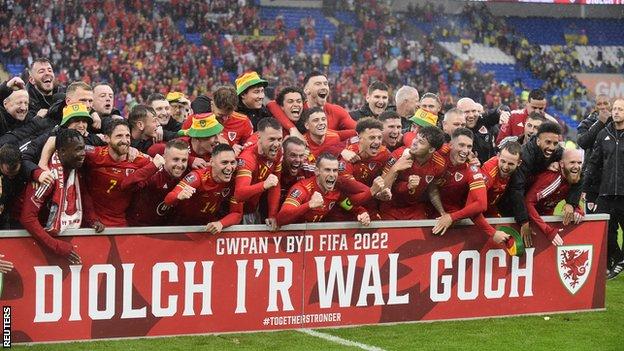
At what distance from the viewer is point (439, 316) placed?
346 inches

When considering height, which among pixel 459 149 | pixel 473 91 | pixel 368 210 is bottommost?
pixel 473 91

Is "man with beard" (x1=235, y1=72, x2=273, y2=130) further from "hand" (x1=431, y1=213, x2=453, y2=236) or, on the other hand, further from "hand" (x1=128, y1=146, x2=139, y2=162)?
"hand" (x1=431, y1=213, x2=453, y2=236)

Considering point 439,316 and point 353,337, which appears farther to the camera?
point 439,316

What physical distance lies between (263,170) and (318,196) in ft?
1.87

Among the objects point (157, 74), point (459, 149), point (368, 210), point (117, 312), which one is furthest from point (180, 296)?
point (157, 74)

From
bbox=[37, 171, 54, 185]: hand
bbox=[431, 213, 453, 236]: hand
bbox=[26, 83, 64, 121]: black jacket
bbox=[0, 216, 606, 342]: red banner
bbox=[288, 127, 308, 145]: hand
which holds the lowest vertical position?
bbox=[0, 216, 606, 342]: red banner

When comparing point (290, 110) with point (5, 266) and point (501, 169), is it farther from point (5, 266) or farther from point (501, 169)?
point (5, 266)

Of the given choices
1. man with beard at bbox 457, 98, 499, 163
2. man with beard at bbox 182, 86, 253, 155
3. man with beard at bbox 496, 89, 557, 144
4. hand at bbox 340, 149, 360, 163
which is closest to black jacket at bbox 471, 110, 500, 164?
man with beard at bbox 457, 98, 499, 163

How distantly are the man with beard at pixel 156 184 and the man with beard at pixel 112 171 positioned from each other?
0.24ft

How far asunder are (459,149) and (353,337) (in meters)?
1.90

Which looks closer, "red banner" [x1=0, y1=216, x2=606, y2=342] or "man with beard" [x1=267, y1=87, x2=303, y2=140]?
"red banner" [x1=0, y1=216, x2=606, y2=342]

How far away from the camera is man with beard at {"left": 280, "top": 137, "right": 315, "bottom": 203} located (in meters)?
8.25

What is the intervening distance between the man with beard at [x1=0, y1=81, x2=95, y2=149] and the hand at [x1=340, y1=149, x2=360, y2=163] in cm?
214

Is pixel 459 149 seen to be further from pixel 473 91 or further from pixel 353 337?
pixel 473 91
